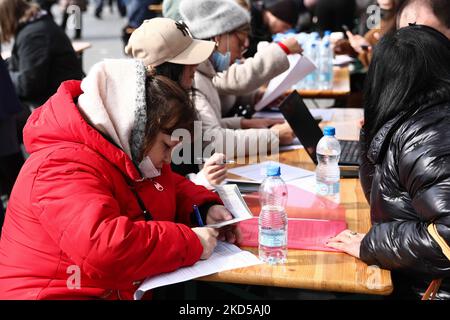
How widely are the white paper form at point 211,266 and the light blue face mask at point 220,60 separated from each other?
1.33 metres

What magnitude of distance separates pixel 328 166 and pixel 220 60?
0.88 metres

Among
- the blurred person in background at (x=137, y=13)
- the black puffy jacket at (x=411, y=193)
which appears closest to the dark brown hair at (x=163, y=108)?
the black puffy jacket at (x=411, y=193)

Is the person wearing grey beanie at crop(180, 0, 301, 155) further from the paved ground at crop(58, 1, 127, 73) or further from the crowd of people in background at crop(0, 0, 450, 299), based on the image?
the paved ground at crop(58, 1, 127, 73)

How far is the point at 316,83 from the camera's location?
179 inches

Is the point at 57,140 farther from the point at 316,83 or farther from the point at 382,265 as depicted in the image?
the point at 316,83

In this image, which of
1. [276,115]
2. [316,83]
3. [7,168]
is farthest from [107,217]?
A: [316,83]

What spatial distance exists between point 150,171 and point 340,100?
3327mm

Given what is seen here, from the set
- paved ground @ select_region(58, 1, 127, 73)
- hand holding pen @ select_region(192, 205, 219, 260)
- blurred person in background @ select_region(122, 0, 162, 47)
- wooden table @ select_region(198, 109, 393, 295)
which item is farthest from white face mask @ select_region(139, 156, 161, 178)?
paved ground @ select_region(58, 1, 127, 73)

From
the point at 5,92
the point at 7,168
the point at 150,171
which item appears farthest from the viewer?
the point at 7,168

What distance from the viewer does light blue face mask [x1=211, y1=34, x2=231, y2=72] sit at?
10.3 ft

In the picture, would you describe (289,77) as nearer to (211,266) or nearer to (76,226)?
(211,266)
